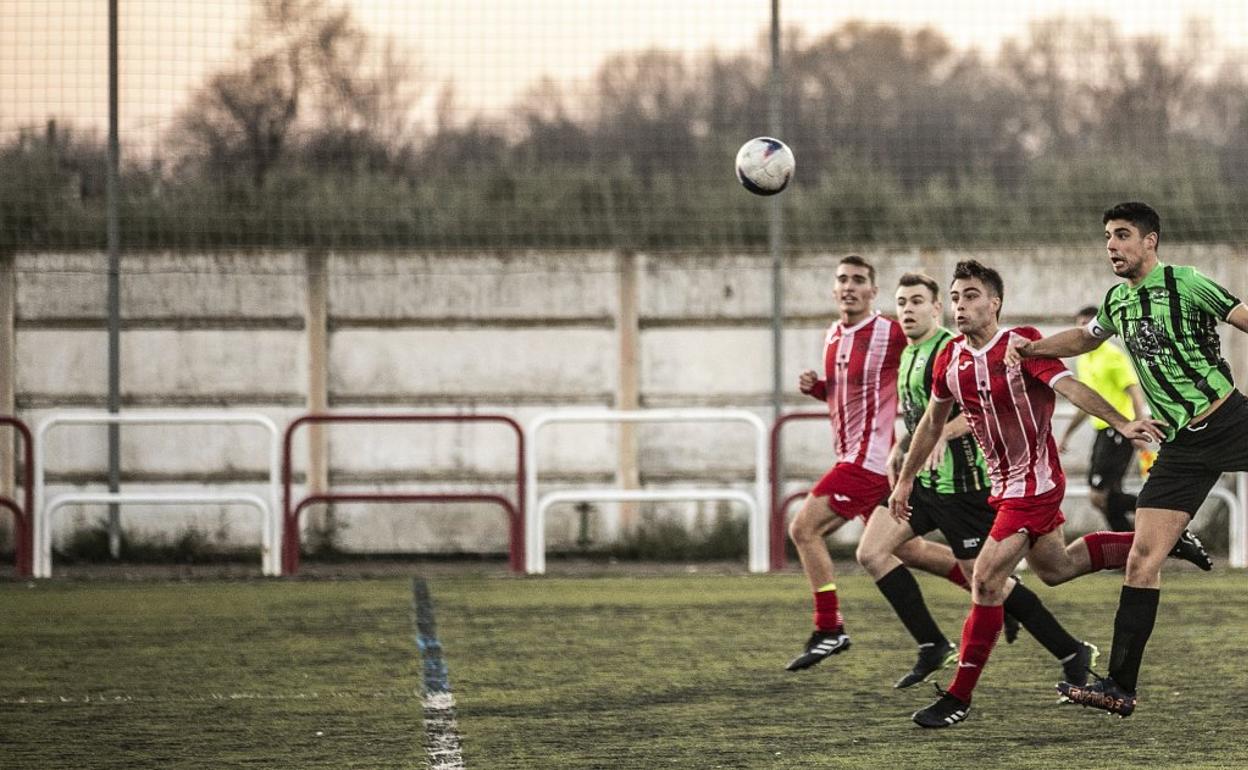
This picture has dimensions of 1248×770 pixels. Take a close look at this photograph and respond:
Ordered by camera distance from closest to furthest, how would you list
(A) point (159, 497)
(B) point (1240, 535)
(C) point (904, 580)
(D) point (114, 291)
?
(C) point (904, 580)
(A) point (159, 497)
(B) point (1240, 535)
(D) point (114, 291)

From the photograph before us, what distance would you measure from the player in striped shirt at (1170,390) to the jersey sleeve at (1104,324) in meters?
0.06

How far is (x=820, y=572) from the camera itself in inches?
348

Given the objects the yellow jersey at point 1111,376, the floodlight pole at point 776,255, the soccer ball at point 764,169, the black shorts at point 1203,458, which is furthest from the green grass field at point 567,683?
the soccer ball at point 764,169

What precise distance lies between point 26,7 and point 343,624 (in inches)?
249

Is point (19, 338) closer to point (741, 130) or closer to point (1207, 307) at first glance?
point (741, 130)

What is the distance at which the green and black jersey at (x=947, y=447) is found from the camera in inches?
337

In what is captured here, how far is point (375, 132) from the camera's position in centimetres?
1501

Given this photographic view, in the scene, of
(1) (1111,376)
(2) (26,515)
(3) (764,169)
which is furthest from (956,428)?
(2) (26,515)

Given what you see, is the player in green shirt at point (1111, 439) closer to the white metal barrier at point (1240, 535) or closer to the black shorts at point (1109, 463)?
the black shorts at point (1109, 463)

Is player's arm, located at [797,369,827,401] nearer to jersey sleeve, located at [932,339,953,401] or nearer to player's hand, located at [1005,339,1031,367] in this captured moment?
jersey sleeve, located at [932,339,953,401]

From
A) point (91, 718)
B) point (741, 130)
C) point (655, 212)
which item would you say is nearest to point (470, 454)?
point (655, 212)

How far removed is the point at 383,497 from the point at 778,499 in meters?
2.96

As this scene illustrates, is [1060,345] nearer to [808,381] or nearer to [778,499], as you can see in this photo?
[808,381]

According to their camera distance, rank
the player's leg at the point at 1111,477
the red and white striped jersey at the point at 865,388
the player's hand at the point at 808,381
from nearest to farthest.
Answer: the red and white striped jersey at the point at 865,388 → the player's hand at the point at 808,381 → the player's leg at the point at 1111,477
